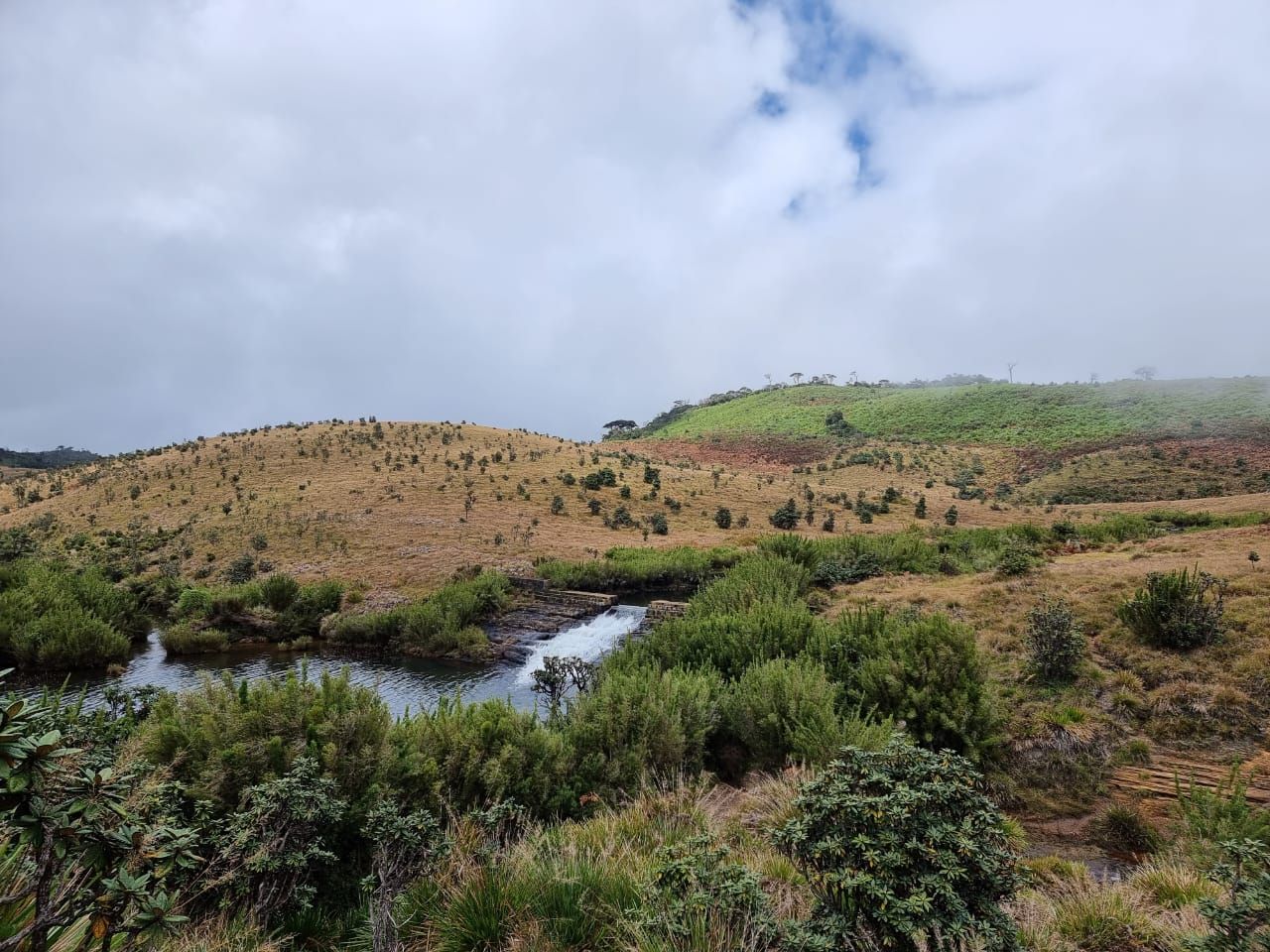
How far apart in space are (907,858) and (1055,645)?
847 cm

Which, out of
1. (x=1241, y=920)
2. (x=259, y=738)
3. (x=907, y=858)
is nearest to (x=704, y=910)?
(x=907, y=858)

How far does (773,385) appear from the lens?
111375mm

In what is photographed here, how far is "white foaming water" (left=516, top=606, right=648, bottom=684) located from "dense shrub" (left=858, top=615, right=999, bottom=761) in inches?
306

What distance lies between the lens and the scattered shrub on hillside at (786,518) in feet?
95.2

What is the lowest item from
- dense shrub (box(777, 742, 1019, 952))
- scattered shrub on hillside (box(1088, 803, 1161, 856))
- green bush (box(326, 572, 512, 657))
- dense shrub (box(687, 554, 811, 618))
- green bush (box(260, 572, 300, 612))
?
scattered shrub on hillside (box(1088, 803, 1161, 856))

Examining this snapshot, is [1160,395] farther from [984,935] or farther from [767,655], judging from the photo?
[984,935]

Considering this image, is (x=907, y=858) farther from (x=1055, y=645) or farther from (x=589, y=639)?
(x=589, y=639)

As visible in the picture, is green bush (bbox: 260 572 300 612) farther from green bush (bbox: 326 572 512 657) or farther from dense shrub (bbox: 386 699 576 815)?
dense shrub (bbox: 386 699 576 815)

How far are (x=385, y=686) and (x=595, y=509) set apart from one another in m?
16.8

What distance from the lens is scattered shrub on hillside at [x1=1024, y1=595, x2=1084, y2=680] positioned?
31.4 ft

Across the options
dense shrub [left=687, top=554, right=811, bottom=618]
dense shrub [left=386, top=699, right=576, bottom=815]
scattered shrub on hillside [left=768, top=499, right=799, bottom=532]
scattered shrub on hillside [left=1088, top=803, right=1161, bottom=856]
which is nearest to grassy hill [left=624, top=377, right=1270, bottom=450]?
scattered shrub on hillside [left=768, top=499, right=799, bottom=532]

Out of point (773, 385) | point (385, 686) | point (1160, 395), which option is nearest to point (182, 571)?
point (385, 686)

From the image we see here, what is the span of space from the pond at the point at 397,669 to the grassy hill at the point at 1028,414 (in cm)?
4877

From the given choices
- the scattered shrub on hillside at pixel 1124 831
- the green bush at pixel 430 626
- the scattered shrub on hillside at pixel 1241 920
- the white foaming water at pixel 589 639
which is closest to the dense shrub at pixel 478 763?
the scattered shrub on hillside at pixel 1241 920
